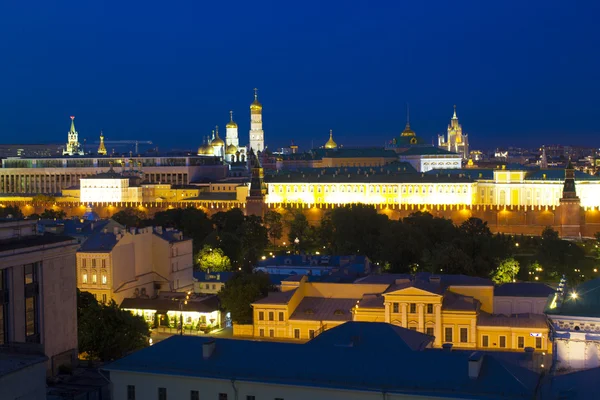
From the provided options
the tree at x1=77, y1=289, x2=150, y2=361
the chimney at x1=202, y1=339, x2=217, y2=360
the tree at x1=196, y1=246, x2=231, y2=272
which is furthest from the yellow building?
the tree at x1=196, y1=246, x2=231, y2=272

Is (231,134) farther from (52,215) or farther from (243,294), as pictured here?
(243,294)

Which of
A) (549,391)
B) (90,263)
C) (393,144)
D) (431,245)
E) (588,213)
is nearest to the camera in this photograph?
(549,391)

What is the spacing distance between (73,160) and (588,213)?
69.8 m

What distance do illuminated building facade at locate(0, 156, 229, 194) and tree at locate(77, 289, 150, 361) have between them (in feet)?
266

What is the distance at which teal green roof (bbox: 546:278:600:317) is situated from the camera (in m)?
17.9

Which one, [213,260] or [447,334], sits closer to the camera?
[447,334]

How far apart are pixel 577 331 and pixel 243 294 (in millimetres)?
20920

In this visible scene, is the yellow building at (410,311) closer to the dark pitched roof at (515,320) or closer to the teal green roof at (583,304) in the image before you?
the dark pitched roof at (515,320)

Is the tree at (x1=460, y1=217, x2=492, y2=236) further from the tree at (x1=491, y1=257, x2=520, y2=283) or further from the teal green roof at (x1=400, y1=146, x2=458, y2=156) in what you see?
the teal green roof at (x1=400, y1=146, x2=458, y2=156)

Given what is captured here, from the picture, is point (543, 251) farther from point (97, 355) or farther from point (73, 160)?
point (73, 160)

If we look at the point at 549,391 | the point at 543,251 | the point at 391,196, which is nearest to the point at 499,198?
the point at 391,196

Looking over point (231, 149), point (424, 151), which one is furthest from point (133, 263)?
point (231, 149)

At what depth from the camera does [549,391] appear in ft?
57.9

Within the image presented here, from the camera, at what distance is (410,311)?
112 feet
